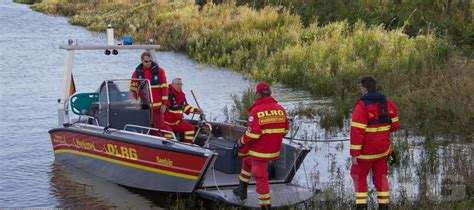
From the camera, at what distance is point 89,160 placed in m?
11.7

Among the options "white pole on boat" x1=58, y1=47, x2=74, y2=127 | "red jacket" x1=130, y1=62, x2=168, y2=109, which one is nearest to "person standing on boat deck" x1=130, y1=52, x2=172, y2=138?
"red jacket" x1=130, y1=62, x2=168, y2=109

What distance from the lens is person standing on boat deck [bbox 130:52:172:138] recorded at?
1141cm

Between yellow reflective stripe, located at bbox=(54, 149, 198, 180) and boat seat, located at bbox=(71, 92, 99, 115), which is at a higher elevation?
boat seat, located at bbox=(71, 92, 99, 115)

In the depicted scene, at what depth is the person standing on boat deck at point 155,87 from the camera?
11414mm

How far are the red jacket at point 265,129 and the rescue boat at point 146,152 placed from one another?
0.65 m

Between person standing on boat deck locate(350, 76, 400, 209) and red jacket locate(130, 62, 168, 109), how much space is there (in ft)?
12.2

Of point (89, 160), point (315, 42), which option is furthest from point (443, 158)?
point (315, 42)

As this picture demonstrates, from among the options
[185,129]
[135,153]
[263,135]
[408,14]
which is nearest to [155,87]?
[185,129]

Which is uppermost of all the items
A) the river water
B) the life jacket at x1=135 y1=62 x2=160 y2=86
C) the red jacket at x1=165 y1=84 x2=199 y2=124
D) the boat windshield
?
the life jacket at x1=135 y1=62 x2=160 y2=86

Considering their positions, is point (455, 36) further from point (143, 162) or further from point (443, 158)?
point (143, 162)

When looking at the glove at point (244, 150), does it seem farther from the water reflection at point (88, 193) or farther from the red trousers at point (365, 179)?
the water reflection at point (88, 193)

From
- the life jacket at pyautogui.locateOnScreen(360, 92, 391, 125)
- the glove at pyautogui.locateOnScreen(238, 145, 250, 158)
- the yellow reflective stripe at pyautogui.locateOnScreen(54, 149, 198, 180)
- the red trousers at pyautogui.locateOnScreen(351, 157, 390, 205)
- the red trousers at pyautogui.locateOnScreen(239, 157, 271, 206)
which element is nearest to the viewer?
the life jacket at pyautogui.locateOnScreen(360, 92, 391, 125)

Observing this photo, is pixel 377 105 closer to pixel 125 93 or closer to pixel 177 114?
pixel 177 114

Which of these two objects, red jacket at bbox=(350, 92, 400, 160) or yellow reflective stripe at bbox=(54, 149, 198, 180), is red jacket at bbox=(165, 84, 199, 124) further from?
red jacket at bbox=(350, 92, 400, 160)
